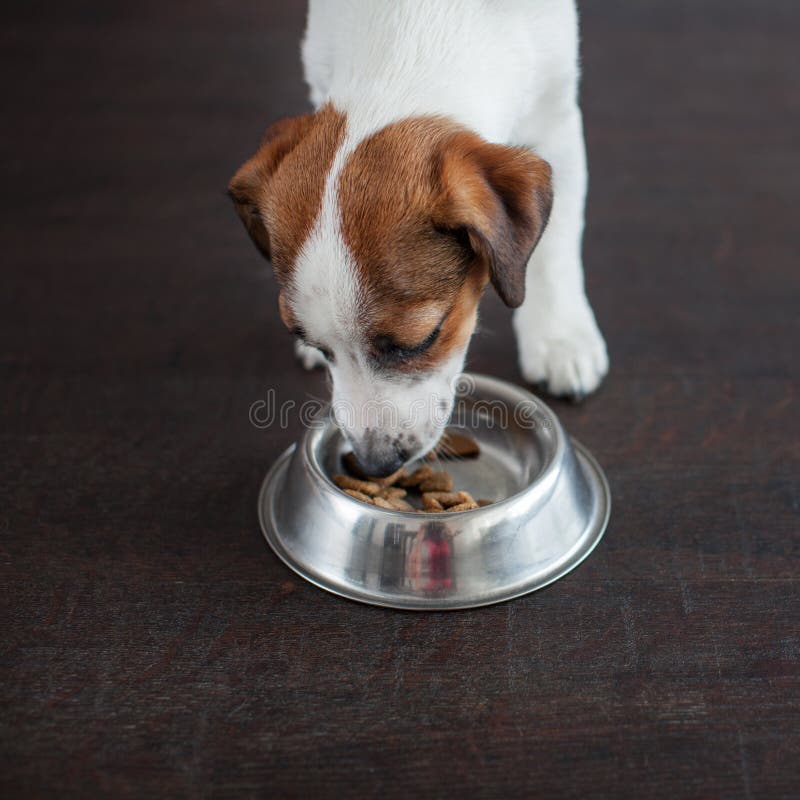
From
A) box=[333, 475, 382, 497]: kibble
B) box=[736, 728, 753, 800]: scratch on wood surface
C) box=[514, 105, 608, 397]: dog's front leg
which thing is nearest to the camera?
box=[736, 728, 753, 800]: scratch on wood surface

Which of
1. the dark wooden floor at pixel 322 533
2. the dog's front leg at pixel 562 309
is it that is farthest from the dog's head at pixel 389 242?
the dog's front leg at pixel 562 309

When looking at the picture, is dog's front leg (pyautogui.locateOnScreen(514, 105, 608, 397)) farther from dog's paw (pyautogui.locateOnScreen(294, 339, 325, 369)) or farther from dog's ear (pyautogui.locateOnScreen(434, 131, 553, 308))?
dog's ear (pyautogui.locateOnScreen(434, 131, 553, 308))

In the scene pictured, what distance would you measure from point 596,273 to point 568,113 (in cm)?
76

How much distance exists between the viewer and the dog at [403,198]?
1812mm

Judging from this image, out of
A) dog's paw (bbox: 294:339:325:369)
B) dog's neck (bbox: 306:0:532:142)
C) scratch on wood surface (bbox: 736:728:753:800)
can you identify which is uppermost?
dog's neck (bbox: 306:0:532:142)

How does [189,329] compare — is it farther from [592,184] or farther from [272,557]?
[592,184]

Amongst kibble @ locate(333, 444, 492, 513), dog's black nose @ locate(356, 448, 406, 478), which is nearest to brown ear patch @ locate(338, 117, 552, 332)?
dog's black nose @ locate(356, 448, 406, 478)

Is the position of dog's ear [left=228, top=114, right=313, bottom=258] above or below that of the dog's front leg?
above

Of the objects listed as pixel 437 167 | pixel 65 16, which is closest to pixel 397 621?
pixel 437 167

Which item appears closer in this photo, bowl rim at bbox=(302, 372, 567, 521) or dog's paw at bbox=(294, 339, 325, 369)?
bowl rim at bbox=(302, 372, 567, 521)

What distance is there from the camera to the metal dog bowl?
6.31ft

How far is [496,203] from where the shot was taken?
6.14ft

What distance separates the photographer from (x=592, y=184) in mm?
3637

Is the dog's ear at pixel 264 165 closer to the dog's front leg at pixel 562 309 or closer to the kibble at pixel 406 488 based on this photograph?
the kibble at pixel 406 488
